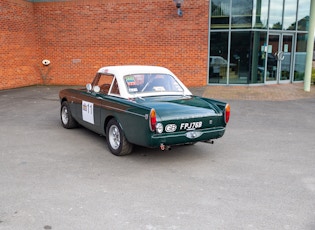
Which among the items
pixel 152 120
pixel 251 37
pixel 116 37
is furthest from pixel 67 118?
pixel 251 37

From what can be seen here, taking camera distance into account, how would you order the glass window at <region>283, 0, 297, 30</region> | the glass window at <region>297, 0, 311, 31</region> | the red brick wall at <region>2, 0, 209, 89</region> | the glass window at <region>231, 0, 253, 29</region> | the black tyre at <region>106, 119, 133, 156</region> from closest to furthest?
the black tyre at <region>106, 119, 133, 156</region> < the glass window at <region>231, 0, 253, 29</region> < the red brick wall at <region>2, 0, 209, 89</region> < the glass window at <region>283, 0, 297, 30</region> < the glass window at <region>297, 0, 311, 31</region>

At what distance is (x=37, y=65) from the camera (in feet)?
55.3

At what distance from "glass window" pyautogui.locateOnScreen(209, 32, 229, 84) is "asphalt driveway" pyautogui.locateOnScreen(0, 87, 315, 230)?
792 cm

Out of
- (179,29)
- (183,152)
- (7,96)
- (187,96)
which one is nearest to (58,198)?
(183,152)

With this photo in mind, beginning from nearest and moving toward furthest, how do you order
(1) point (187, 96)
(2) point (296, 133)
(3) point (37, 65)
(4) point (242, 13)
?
(1) point (187, 96), (2) point (296, 133), (4) point (242, 13), (3) point (37, 65)

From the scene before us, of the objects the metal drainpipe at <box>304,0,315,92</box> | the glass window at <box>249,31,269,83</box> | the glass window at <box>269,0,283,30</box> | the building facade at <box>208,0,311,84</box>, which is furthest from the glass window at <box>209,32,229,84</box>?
the metal drainpipe at <box>304,0,315,92</box>

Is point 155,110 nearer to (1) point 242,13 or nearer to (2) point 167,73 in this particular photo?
(2) point 167,73

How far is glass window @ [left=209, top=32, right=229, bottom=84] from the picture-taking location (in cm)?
1522

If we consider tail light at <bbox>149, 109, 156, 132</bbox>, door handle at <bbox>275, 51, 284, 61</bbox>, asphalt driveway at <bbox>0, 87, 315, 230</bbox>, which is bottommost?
asphalt driveway at <bbox>0, 87, 315, 230</bbox>

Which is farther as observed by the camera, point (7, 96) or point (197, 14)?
point (197, 14)

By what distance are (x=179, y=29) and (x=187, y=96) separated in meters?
9.49

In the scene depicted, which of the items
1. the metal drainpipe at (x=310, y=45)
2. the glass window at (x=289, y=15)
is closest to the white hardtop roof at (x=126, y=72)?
the metal drainpipe at (x=310, y=45)

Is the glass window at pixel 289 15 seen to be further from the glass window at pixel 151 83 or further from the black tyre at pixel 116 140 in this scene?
the black tyre at pixel 116 140

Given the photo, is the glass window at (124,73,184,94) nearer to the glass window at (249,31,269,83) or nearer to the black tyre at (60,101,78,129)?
the black tyre at (60,101,78,129)
